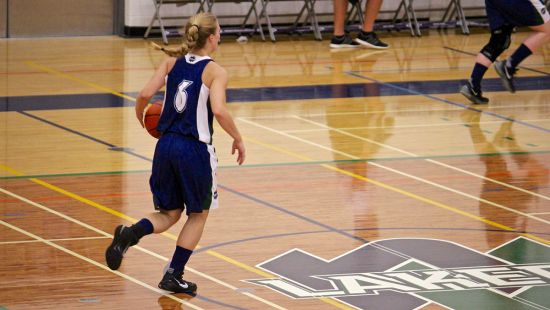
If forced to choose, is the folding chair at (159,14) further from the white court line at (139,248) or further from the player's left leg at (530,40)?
the white court line at (139,248)

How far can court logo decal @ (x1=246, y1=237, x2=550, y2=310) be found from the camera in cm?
608

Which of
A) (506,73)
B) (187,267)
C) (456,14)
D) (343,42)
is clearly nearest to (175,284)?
(187,267)

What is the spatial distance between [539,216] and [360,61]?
6.70m

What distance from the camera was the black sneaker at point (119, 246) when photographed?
19.7 feet

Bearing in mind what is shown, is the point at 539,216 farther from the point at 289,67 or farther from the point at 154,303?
the point at 289,67

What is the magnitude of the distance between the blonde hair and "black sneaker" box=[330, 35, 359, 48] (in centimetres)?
941

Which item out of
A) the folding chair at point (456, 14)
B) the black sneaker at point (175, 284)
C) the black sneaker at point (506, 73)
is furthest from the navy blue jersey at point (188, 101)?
the folding chair at point (456, 14)

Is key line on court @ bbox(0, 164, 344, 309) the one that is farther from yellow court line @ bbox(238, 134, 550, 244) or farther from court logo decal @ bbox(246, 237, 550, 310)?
yellow court line @ bbox(238, 134, 550, 244)

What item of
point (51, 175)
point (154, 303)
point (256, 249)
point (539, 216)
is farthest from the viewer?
point (51, 175)

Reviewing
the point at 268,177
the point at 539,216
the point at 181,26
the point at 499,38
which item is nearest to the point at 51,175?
the point at 268,177

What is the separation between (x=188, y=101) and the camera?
5.98m

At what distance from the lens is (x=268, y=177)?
8719 mm

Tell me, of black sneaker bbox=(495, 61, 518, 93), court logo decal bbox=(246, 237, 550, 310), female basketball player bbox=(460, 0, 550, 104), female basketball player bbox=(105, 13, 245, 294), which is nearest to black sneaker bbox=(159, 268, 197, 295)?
female basketball player bbox=(105, 13, 245, 294)

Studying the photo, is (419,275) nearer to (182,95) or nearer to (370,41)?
(182,95)
